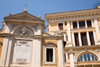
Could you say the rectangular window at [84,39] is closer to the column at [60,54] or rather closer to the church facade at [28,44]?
the church facade at [28,44]

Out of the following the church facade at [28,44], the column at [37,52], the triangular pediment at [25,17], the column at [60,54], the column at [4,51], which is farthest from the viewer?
the triangular pediment at [25,17]

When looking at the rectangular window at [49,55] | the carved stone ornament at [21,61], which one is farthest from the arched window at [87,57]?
the carved stone ornament at [21,61]

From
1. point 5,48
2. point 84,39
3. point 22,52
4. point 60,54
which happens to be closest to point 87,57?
point 84,39

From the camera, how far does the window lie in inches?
564

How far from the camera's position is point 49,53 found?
1491 centimetres

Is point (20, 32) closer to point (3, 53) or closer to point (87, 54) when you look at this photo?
point (3, 53)

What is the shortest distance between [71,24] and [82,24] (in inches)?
100

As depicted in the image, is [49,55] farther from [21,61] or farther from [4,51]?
[4,51]

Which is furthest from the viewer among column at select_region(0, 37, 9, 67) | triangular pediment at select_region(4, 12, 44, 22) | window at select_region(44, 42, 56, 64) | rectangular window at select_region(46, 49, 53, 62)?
triangular pediment at select_region(4, 12, 44, 22)

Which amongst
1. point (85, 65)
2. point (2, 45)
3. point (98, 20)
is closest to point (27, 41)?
point (2, 45)

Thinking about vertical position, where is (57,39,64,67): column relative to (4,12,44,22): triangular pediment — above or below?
below

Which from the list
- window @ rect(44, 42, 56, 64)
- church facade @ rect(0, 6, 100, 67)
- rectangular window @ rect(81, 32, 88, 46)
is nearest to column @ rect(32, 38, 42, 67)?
church facade @ rect(0, 6, 100, 67)

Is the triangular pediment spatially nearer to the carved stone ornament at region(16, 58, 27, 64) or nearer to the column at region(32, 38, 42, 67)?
the column at region(32, 38, 42, 67)

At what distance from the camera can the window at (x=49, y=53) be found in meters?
14.3
